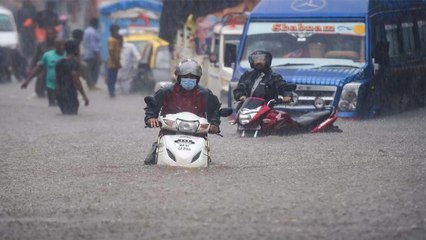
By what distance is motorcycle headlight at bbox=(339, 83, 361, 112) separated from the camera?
56.1 ft

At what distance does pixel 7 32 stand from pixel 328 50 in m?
18.6

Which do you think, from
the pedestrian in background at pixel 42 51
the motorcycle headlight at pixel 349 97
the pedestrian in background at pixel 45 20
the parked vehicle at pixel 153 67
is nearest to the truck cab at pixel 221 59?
the pedestrian in background at pixel 42 51

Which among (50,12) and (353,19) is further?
(50,12)

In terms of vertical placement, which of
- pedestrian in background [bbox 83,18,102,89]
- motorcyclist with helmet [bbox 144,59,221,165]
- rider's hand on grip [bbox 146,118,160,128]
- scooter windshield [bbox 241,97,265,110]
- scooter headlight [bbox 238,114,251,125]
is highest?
motorcyclist with helmet [bbox 144,59,221,165]

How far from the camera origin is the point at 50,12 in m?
35.7

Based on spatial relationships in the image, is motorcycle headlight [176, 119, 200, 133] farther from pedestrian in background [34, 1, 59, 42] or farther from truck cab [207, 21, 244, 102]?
pedestrian in background [34, 1, 59, 42]

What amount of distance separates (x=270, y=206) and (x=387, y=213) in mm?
980

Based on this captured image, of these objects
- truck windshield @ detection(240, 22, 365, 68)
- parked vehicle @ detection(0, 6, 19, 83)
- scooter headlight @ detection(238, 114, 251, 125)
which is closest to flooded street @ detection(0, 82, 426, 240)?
scooter headlight @ detection(238, 114, 251, 125)

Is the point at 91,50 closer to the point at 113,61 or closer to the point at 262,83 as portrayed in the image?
the point at 113,61

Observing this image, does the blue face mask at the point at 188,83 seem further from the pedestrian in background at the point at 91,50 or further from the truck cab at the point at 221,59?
the pedestrian in background at the point at 91,50

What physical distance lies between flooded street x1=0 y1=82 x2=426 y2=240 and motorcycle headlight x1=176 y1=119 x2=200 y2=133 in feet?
1.39

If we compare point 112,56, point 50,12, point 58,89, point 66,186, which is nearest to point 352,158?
point 66,186

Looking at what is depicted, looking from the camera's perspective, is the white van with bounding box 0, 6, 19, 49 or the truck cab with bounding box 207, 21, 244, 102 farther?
the white van with bounding box 0, 6, 19, 49

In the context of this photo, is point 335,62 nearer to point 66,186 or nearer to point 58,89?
point 58,89
